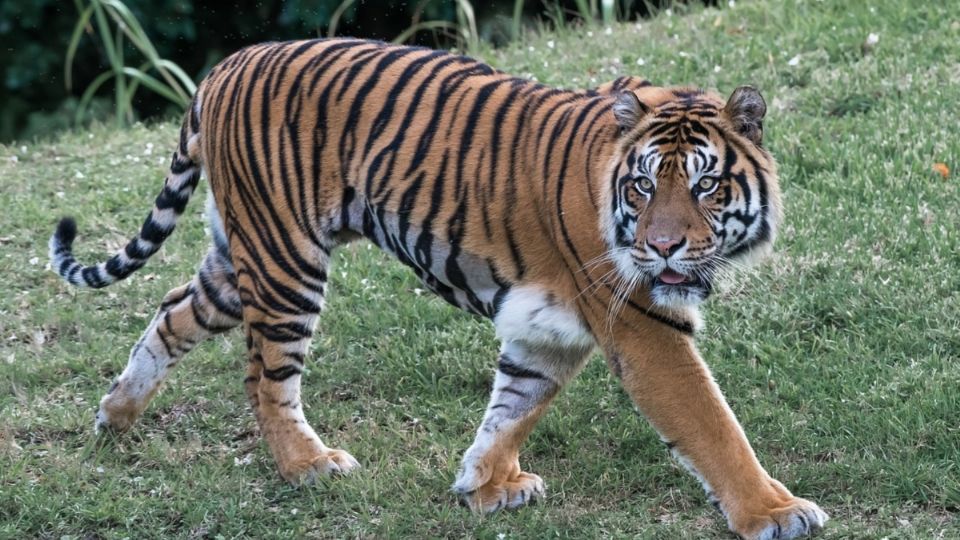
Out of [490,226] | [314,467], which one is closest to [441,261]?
[490,226]

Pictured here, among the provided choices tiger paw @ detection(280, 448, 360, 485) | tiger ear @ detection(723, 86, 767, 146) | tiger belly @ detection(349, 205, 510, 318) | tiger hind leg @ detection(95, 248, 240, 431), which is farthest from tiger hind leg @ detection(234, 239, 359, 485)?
tiger ear @ detection(723, 86, 767, 146)

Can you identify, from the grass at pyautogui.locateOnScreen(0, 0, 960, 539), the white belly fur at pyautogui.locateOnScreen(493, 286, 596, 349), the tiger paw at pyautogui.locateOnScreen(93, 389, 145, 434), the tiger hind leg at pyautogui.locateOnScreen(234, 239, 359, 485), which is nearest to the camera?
the white belly fur at pyautogui.locateOnScreen(493, 286, 596, 349)

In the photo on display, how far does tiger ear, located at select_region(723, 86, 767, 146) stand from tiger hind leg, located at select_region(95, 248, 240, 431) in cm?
208

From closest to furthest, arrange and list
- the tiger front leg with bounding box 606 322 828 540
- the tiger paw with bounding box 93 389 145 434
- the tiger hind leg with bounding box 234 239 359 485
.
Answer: the tiger front leg with bounding box 606 322 828 540 < the tiger hind leg with bounding box 234 239 359 485 < the tiger paw with bounding box 93 389 145 434

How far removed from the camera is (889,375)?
17.2 feet

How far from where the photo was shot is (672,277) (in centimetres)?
429

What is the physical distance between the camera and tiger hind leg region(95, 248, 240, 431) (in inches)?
212

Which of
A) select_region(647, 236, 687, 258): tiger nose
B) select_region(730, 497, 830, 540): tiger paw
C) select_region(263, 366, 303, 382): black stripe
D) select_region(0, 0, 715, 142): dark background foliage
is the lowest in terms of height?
select_region(0, 0, 715, 142): dark background foliage

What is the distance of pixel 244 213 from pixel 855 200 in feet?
9.59

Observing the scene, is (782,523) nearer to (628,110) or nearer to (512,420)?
(512,420)

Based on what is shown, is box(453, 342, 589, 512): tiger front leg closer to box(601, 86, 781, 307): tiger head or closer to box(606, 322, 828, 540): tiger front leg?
box(606, 322, 828, 540): tiger front leg

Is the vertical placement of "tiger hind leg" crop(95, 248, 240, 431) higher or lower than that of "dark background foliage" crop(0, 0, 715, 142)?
higher

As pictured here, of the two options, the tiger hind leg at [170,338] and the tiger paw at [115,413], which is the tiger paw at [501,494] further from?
the tiger paw at [115,413]

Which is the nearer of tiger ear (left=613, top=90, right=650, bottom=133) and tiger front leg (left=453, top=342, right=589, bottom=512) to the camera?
tiger ear (left=613, top=90, right=650, bottom=133)
